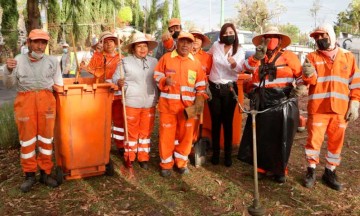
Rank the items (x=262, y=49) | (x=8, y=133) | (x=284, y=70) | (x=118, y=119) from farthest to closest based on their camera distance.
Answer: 1. (x=8, y=133)
2. (x=118, y=119)
3. (x=284, y=70)
4. (x=262, y=49)

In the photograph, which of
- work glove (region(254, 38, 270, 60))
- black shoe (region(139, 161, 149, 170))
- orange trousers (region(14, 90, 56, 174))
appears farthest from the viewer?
black shoe (region(139, 161, 149, 170))

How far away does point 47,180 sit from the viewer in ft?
14.1

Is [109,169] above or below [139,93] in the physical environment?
below

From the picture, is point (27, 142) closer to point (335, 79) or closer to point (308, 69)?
point (308, 69)

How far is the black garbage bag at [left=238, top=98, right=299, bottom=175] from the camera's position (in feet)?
13.8

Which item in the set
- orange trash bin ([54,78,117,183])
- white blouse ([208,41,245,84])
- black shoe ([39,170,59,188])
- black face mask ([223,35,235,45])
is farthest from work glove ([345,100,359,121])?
black shoe ([39,170,59,188])

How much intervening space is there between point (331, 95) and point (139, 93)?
2351mm

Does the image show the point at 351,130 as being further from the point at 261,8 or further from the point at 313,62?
the point at 261,8

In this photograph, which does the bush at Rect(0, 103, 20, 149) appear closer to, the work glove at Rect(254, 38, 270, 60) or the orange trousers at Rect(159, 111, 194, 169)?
the orange trousers at Rect(159, 111, 194, 169)

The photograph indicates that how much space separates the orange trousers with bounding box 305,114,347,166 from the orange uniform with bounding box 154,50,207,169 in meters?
1.39

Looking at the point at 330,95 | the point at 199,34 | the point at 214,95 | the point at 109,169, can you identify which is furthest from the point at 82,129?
the point at 330,95

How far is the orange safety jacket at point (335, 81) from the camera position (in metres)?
4.04

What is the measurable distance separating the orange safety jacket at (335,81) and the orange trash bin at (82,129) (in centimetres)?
242

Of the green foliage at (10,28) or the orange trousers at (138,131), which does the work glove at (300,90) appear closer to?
the orange trousers at (138,131)
